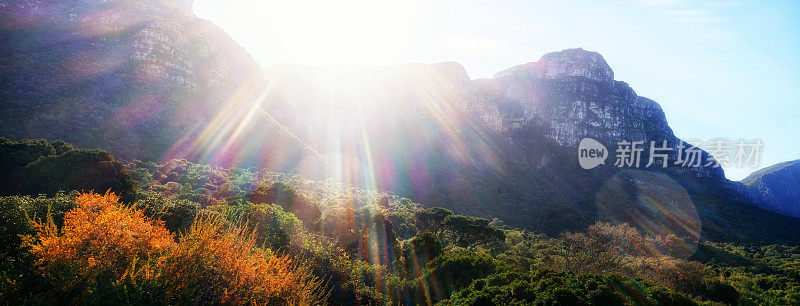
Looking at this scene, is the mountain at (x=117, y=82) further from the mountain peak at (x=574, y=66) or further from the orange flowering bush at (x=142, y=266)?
the mountain peak at (x=574, y=66)

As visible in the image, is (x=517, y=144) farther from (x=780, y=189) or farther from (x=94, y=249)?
(x=94, y=249)

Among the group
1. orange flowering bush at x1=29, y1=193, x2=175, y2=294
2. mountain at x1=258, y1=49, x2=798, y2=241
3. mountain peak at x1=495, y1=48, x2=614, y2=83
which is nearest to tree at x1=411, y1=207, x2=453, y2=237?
mountain at x1=258, y1=49, x2=798, y2=241

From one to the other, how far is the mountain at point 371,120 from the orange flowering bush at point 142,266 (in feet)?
161

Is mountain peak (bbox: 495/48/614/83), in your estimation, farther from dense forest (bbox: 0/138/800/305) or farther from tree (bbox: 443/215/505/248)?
tree (bbox: 443/215/505/248)

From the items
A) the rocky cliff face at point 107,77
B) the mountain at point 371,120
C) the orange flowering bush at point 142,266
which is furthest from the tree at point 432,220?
the rocky cliff face at point 107,77

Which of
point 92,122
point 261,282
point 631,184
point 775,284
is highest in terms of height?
point 92,122

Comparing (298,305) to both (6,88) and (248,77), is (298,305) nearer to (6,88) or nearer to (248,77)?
(6,88)

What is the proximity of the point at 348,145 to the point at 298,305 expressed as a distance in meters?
100

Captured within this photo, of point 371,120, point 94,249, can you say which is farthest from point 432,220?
point 371,120

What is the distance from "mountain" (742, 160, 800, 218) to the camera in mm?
99562

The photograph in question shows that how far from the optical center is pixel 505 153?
111 m

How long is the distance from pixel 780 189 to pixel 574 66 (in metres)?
87.0

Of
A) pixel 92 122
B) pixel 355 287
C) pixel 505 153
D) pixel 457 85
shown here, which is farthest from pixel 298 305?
pixel 457 85

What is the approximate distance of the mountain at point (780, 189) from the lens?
327 ft
